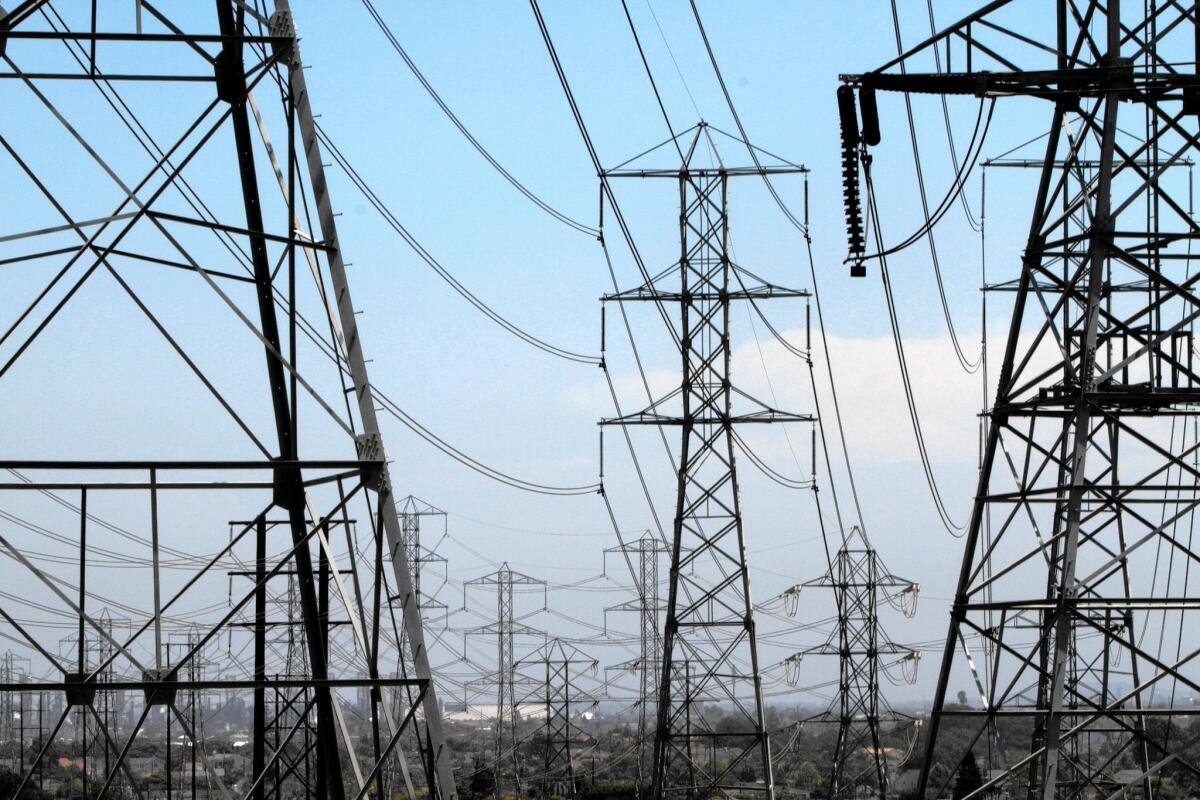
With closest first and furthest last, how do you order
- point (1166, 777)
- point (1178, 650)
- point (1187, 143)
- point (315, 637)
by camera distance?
point (315, 637)
point (1187, 143)
point (1178, 650)
point (1166, 777)

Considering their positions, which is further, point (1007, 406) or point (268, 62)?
point (1007, 406)

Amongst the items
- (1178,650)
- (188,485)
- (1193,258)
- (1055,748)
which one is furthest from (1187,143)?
(188,485)

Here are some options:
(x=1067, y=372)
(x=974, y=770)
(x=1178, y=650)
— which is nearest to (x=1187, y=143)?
(x=1067, y=372)

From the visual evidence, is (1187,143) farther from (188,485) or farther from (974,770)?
(974,770)

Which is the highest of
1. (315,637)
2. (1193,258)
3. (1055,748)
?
(1193,258)

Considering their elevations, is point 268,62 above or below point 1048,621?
above

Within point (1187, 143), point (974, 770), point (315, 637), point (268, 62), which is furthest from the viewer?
point (974, 770)
